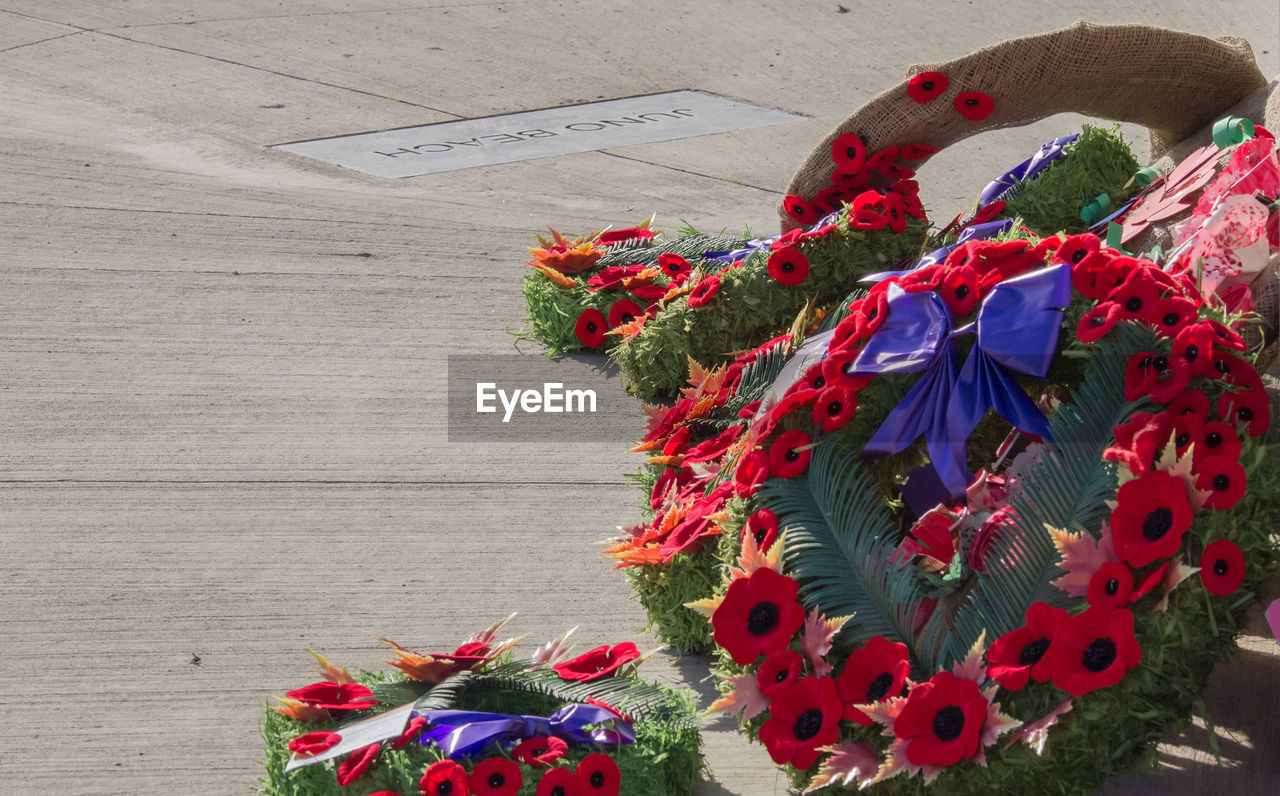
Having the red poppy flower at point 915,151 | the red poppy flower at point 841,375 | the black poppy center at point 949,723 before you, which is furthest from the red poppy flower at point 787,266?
the black poppy center at point 949,723

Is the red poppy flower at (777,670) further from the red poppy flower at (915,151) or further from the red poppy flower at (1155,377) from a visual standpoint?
the red poppy flower at (915,151)

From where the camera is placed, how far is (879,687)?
250cm

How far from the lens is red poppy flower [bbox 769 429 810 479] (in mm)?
2803

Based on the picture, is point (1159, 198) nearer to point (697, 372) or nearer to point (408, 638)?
point (697, 372)

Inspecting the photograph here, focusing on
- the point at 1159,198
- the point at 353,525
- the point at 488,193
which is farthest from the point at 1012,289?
the point at 488,193

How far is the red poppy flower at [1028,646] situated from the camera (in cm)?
240

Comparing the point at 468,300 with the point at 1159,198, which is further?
the point at 468,300

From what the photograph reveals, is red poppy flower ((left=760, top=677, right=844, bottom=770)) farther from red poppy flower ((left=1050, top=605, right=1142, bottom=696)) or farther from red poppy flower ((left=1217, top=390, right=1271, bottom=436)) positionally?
red poppy flower ((left=1217, top=390, right=1271, bottom=436))

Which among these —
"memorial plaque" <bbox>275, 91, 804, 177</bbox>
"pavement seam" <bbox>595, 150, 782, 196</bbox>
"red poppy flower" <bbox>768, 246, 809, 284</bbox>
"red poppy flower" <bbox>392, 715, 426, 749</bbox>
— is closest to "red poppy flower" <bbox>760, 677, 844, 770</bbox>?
"red poppy flower" <bbox>392, 715, 426, 749</bbox>

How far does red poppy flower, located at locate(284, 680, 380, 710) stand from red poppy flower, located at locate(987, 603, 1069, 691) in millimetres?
1281

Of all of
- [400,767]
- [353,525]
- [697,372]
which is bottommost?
[353,525]

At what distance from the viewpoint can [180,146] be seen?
7066 millimetres

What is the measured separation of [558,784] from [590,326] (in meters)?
2.67

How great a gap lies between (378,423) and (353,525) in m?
0.65
